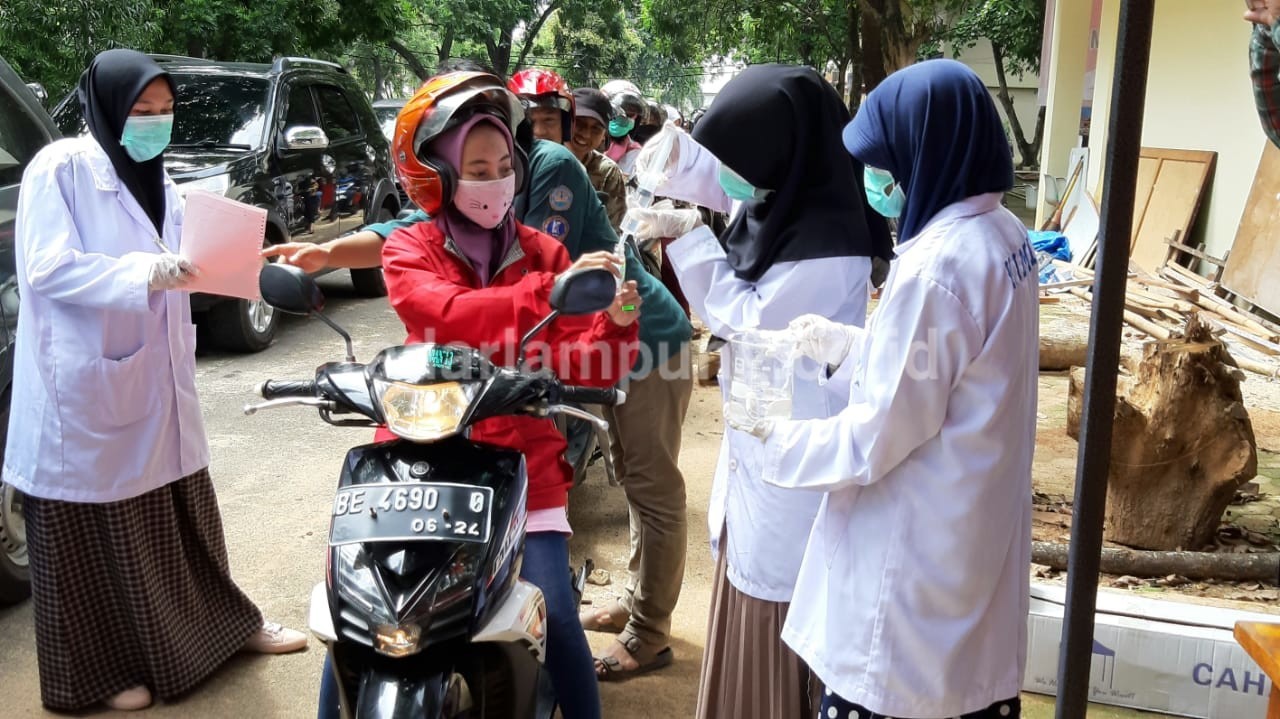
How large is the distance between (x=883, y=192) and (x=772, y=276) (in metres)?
0.33

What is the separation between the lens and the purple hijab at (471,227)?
2666 millimetres

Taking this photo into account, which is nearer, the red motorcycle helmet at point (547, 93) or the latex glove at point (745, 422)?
the latex glove at point (745, 422)

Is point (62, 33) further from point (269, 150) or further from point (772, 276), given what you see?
point (772, 276)

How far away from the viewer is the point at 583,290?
7.35ft

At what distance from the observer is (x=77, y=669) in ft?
11.2

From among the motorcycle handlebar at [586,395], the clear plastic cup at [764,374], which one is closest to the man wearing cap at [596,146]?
the motorcycle handlebar at [586,395]

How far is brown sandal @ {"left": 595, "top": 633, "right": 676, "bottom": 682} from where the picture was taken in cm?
369

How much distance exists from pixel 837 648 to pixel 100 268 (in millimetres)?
2266

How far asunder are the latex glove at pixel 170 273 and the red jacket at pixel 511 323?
24.1 inches

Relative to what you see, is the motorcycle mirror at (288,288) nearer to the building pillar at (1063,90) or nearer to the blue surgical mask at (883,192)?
the blue surgical mask at (883,192)

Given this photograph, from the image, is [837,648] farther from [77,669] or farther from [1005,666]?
[77,669]

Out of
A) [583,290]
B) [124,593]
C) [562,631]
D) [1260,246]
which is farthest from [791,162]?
[1260,246]

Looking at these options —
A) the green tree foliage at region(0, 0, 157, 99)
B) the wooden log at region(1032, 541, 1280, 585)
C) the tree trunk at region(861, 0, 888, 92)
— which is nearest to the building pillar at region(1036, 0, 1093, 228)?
the tree trunk at region(861, 0, 888, 92)

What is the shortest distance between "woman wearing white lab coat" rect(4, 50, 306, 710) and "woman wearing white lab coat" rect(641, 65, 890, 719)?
59.3 inches
